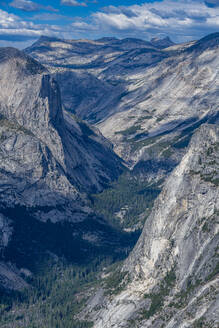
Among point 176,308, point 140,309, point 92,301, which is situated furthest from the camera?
point 92,301

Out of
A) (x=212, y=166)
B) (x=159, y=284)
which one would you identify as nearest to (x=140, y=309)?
(x=159, y=284)

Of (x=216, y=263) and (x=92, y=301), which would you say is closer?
(x=216, y=263)

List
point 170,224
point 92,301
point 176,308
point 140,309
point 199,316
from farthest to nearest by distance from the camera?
point 92,301 < point 170,224 < point 140,309 < point 176,308 < point 199,316

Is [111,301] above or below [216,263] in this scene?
below

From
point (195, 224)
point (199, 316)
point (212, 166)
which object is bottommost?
point (199, 316)

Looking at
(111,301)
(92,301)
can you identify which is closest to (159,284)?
(111,301)

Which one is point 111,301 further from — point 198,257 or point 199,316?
point 199,316
